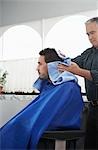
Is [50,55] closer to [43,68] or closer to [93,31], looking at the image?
[43,68]

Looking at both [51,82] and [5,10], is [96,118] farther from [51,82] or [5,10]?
[5,10]

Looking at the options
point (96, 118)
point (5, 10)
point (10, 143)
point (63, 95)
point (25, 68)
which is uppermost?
point (5, 10)

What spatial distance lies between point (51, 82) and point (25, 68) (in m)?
0.69

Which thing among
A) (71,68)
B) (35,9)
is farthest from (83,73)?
(35,9)

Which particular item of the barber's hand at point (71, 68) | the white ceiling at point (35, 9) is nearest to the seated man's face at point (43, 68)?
the barber's hand at point (71, 68)

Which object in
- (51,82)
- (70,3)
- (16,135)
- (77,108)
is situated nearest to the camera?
(16,135)

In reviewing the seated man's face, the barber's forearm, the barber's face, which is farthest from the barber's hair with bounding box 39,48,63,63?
the barber's face

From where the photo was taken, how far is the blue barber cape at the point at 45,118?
122cm

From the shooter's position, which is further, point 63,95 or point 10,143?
point 63,95

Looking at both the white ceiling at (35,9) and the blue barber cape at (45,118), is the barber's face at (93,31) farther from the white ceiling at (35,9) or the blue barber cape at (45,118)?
the white ceiling at (35,9)

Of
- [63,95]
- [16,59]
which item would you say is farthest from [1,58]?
[63,95]

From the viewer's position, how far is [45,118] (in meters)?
1.28

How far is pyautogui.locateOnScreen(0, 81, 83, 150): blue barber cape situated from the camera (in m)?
1.22

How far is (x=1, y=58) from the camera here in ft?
6.97
